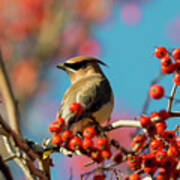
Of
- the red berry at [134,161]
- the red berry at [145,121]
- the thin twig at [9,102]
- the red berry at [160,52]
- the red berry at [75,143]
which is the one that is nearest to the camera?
the red berry at [145,121]

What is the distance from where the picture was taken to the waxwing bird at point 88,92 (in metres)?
3.39

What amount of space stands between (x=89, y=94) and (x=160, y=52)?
1.02 m

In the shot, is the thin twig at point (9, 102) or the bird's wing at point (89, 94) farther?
the thin twig at point (9, 102)

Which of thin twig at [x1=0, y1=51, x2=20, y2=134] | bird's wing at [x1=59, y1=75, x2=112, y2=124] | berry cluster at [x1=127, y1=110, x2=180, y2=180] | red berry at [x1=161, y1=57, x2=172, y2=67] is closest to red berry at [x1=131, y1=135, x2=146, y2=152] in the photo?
berry cluster at [x1=127, y1=110, x2=180, y2=180]

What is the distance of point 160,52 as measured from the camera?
2.82 meters

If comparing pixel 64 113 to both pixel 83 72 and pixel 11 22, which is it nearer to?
pixel 83 72

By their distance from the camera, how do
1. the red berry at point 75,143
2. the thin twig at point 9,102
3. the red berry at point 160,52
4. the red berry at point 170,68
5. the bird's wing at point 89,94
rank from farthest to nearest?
the thin twig at point 9,102 < the bird's wing at point 89,94 < the red berry at point 160,52 < the red berry at point 170,68 < the red berry at point 75,143

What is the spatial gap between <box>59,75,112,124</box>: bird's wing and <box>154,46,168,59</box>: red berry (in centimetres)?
74

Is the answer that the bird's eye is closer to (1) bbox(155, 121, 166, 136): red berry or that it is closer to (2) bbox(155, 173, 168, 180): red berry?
(1) bbox(155, 121, 166, 136): red berry

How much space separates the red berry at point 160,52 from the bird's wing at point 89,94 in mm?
737

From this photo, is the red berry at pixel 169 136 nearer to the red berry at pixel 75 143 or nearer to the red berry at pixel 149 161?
the red berry at pixel 149 161

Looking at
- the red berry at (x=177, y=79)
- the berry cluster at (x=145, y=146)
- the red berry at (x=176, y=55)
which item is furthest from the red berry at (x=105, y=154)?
the red berry at (x=176, y=55)

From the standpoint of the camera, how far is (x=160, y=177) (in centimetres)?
219

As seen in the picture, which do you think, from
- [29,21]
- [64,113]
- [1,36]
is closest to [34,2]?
[29,21]
